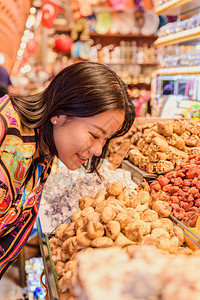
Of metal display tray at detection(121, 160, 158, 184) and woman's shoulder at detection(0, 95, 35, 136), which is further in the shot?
metal display tray at detection(121, 160, 158, 184)

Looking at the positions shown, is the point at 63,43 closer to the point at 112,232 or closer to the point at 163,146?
the point at 163,146

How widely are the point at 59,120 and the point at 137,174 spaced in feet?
2.43

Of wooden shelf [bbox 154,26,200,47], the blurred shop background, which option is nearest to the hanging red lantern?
the blurred shop background

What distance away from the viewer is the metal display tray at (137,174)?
1.66 m

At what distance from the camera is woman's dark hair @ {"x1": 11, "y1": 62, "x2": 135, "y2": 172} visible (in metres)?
1.05

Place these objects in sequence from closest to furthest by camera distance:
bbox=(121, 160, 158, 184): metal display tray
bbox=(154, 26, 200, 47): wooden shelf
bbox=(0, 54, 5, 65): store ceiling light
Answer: bbox=(121, 160, 158, 184): metal display tray
bbox=(154, 26, 200, 47): wooden shelf
bbox=(0, 54, 5, 65): store ceiling light

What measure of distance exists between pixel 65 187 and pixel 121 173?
1.12 ft

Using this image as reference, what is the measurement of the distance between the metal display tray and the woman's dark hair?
1.81 feet

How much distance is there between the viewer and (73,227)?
975mm

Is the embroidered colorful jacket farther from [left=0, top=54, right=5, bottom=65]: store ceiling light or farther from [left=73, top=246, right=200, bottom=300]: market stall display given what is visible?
[left=0, top=54, right=5, bottom=65]: store ceiling light

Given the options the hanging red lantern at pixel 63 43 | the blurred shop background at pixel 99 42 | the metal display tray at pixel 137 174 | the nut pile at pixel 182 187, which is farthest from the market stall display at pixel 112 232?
the hanging red lantern at pixel 63 43

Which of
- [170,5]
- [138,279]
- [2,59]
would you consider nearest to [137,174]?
[138,279]

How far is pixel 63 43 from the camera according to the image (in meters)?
5.88

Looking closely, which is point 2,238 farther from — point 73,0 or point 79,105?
point 73,0
